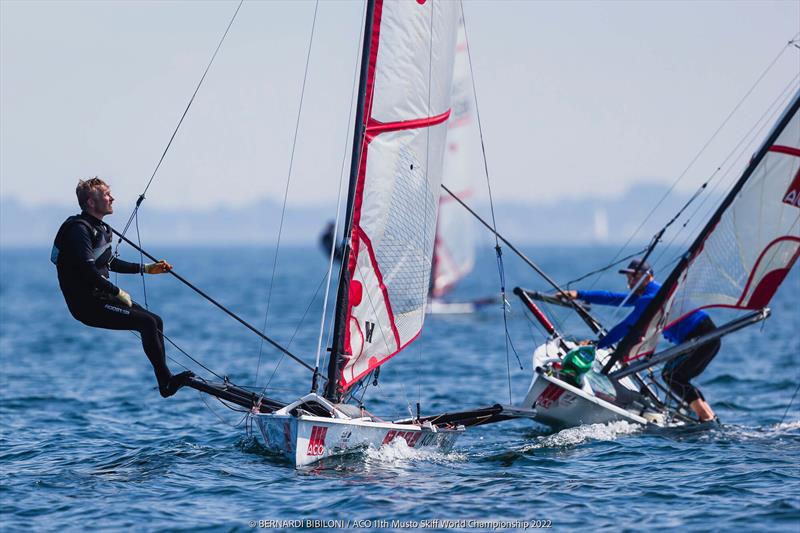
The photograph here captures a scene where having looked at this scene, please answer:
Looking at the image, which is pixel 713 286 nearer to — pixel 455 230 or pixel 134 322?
pixel 134 322

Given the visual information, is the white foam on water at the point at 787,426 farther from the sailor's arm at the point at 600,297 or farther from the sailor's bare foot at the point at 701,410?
the sailor's arm at the point at 600,297

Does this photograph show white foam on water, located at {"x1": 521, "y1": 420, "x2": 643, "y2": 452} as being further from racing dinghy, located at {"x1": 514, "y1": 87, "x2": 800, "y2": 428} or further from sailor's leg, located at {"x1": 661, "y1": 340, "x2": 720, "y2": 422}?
sailor's leg, located at {"x1": 661, "y1": 340, "x2": 720, "y2": 422}

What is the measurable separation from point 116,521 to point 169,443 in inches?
144

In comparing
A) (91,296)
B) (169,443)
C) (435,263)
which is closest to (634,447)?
(169,443)

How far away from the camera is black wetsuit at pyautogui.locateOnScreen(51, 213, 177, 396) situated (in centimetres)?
973

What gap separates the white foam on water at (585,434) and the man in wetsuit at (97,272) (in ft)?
14.5

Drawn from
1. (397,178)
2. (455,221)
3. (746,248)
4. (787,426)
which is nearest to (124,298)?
(397,178)

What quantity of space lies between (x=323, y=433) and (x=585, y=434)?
4006 millimetres

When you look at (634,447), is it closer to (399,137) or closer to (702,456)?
(702,456)

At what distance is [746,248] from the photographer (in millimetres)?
13039

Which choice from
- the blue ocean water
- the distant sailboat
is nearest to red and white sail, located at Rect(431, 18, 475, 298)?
the distant sailboat

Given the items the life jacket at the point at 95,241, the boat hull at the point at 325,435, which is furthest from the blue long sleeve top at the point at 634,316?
the life jacket at the point at 95,241

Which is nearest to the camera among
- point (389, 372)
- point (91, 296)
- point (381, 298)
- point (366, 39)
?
point (91, 296)

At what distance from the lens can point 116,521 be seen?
874 cm
